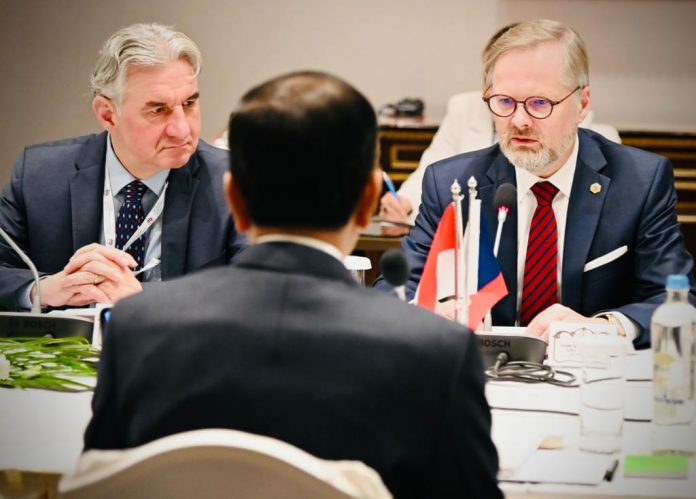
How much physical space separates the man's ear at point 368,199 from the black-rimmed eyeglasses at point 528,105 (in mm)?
1547

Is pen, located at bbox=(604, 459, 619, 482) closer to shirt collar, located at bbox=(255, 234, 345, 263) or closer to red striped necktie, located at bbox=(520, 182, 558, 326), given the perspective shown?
shirt collar, located at bbox=(255, 234, 345, 263)

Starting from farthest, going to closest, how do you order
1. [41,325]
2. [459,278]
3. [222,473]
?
[41,325] < [459,278] < [222,473]

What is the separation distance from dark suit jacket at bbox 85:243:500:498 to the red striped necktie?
156cm

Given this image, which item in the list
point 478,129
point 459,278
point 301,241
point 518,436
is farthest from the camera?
point 478,129

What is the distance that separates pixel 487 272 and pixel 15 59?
17.9 ft

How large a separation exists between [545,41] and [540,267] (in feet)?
2.19

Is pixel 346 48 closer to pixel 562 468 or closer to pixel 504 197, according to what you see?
pixel 504 197

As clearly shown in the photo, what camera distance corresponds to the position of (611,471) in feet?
A: 5.77

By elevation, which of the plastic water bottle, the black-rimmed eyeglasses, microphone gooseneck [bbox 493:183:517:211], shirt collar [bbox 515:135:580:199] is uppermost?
the black-rimmed eyeglasses

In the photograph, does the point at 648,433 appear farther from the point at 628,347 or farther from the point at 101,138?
the point at 101,138

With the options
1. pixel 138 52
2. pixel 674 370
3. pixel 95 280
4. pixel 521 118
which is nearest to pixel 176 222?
pixel 95 280

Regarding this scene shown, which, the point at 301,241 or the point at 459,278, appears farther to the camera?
the point at 459,278

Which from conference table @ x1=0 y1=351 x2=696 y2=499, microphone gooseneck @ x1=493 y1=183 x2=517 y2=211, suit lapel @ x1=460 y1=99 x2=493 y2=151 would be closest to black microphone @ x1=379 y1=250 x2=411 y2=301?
conference table @ x1=0 y1=351 x2=696 y2=499

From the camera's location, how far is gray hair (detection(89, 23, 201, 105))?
2959 millimetres
